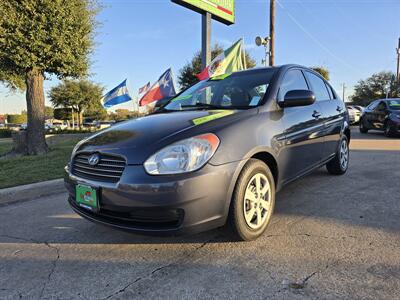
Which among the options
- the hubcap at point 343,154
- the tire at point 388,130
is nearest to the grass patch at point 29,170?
the hubcap at point 343,154

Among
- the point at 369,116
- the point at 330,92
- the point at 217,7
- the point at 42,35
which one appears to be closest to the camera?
the point at 330,92

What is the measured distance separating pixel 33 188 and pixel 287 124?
3812mm

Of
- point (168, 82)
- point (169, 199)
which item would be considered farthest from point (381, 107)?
point (169, 199)

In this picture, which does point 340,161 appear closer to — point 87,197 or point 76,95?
point 87,197

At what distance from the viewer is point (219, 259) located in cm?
267

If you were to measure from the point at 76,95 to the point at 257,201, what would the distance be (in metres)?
36.3

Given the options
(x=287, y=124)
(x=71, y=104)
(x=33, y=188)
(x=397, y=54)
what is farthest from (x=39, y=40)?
(x=397, y=54)

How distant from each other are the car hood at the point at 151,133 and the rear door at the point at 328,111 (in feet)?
6.21

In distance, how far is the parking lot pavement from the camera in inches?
89.3

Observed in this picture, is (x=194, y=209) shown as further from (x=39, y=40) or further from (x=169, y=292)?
(x=39, y=40)

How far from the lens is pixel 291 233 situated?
314 centimetres

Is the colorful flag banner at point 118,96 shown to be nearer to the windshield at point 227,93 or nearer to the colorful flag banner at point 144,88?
the colorful flag banner at point 144,88

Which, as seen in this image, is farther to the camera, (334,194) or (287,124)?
(334,194)

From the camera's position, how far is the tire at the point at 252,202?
2727 mm
